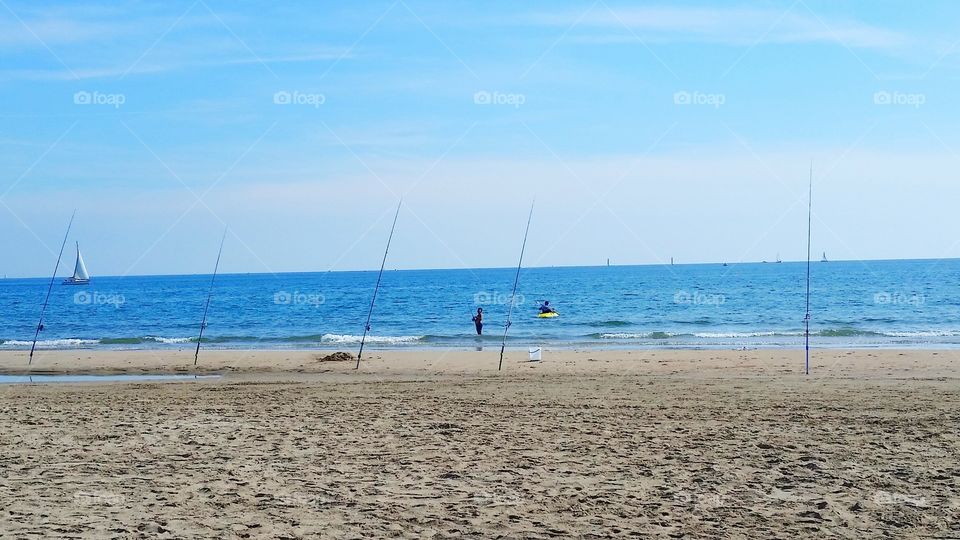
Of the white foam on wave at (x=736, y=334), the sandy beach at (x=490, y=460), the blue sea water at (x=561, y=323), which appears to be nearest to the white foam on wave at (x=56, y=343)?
the blue sea water at (x=561, y=323)

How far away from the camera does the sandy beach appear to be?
6.90m

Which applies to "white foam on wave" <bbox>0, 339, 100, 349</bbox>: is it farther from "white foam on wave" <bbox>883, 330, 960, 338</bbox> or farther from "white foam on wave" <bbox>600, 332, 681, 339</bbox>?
"white foam on wave" <bbox>883, 330, 960, 338</bbox>

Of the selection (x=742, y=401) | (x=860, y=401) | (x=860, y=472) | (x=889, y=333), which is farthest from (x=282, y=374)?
(x=889, y=333)

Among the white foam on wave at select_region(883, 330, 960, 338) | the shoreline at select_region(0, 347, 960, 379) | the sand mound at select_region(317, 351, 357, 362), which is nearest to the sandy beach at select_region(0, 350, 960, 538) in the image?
the shoreline at select_region(0, 347, 960, 379)

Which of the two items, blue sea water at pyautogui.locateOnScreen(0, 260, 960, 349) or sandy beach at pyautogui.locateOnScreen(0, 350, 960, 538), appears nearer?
sandy beach at pyautogui.locateOnScreen(0, 350, 960, 538)

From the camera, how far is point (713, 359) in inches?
879

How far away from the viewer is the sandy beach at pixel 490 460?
22.6 ft

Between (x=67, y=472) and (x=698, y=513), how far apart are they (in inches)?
243

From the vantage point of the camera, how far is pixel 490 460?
9.09 m

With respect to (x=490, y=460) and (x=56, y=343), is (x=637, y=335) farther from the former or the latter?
(x=490, y=460)

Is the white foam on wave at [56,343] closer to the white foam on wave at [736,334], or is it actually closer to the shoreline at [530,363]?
the shoreline at [530,363]

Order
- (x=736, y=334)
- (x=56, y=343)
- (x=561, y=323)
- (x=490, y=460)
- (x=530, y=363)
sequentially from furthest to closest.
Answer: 1. (x=561, y=323)
2. (x=56, y=343)
3. (x=736, y=334)
4. (x=530, y=363)
5. (x=490, y=460)

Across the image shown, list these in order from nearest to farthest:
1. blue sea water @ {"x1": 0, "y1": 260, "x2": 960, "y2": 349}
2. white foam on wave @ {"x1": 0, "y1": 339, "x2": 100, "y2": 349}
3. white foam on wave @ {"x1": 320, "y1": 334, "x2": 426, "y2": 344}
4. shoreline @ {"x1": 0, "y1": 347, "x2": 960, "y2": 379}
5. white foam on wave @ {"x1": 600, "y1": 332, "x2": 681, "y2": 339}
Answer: shoreline @ {"x1": 0, "y1": 347, "x2": 960, "y2": 379} → blue sea water @ {"x1": 0, "y1": 260, "x2": 960, "y2": 349} → white foam on wave @ {"x1": 600, "y1": 332, "x2": 681, "y2": 339} → white foam on wave @ {"x1": 320, "y1": 334, "x2": 426, "y2": 344} → white foam on wave @ {"x1": 0, "y1": 339, "x2": 100, "y2": 349}

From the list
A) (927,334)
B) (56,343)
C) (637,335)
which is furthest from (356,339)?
(927,334)
